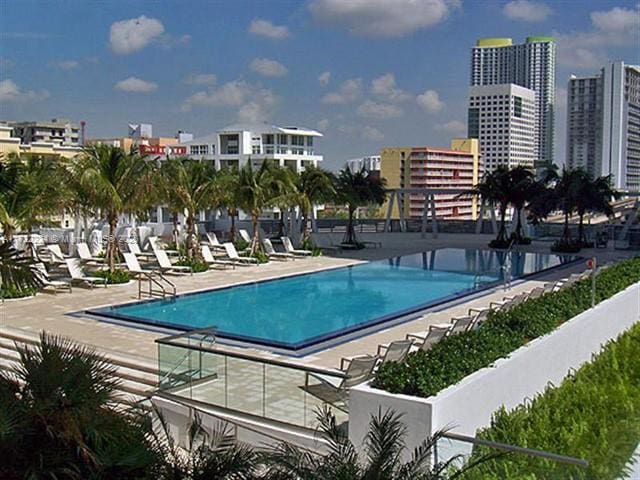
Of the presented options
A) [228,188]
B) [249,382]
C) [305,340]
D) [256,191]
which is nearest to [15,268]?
[249,382]

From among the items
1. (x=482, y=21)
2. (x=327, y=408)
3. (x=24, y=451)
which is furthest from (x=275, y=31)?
(x=24, y=451)

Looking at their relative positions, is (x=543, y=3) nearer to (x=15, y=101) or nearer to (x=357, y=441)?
(x=357, y=441)

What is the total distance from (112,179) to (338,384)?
12.4m

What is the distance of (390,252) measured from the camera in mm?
26219

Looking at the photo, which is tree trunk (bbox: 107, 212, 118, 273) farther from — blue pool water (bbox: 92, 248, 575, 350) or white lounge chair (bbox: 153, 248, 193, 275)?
blue pool water (bbox: 92, 248, 575, 350)

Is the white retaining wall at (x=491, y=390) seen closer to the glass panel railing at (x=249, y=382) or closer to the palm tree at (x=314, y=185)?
the glass panel railing at (x=249, y=382)

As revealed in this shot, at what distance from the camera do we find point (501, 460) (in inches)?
188

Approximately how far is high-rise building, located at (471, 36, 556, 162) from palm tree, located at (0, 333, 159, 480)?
328ft

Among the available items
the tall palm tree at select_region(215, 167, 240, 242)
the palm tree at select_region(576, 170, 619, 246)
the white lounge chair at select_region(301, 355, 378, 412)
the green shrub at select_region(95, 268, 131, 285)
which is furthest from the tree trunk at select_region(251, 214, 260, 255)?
the white lounge chair at select_region(301, 355, 378, 412)

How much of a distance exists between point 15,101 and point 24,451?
24935 mm

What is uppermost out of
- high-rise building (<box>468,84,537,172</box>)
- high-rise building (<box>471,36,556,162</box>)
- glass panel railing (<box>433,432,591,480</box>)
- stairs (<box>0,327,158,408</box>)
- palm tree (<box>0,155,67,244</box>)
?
high-rise building (<box>471,36,556,162</box>)

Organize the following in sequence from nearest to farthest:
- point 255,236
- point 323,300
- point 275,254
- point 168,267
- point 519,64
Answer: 1. point 323,300
2. point 168,267
3. point 255,236
4. point 275,254
5. point 519,64

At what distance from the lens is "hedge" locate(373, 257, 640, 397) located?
632 cm

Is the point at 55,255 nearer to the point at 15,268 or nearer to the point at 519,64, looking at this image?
the point at 15,268
